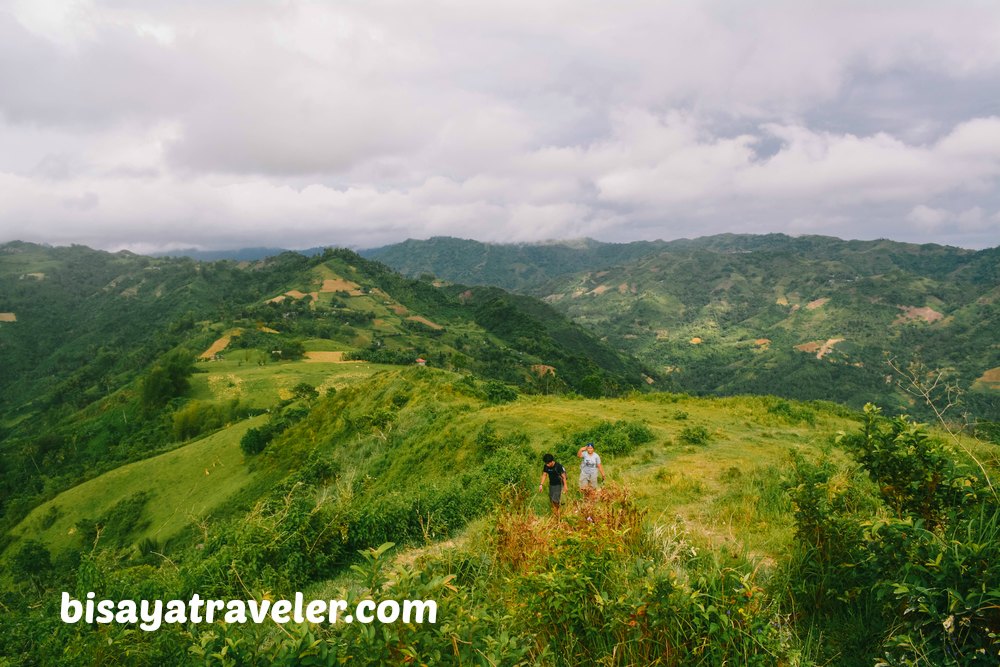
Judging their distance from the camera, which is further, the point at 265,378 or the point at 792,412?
the point at 265,378

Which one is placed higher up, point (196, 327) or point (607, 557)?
point (607, 557)

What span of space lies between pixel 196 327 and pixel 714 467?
173 m

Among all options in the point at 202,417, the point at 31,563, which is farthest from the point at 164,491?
the point at 202,417

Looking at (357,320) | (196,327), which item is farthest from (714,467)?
(196,327)

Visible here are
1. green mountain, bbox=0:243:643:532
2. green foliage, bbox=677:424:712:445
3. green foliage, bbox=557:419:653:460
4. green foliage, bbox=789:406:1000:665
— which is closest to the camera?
green foliage, bbox=789:406:1000:665

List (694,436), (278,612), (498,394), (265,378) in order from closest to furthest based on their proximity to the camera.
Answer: (278,612) < (694,436) < (498,394) < (265,378)

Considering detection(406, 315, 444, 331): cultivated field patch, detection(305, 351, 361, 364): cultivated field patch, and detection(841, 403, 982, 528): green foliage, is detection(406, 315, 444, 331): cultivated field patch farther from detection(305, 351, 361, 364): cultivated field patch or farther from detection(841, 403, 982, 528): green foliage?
detection(841, 403, 982, 528): green foliage

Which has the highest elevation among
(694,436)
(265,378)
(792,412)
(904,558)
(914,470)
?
(914,470)

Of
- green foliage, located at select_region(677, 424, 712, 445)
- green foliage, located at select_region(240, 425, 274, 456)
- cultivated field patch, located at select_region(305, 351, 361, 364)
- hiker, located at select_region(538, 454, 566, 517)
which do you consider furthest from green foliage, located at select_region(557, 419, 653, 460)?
cultivated field patch, located at select_region(305, 351, 361, 364)

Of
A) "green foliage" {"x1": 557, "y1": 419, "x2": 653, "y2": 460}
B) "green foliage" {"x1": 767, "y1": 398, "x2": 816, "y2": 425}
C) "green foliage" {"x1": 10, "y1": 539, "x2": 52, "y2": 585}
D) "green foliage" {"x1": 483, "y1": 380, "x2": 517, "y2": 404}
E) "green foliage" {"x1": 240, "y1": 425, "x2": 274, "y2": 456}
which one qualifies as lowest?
"green foliage" {"x1": 10, "y1": 539, "x2": 52, "y2": 585}

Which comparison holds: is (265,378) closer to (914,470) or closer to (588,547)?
(588,547)

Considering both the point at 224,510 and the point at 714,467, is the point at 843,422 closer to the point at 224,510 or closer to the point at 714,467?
the point at 714,467

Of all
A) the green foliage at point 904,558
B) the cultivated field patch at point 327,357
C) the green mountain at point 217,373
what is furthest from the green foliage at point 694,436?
the cultivated field patch at point 327,357

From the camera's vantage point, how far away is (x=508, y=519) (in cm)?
807
